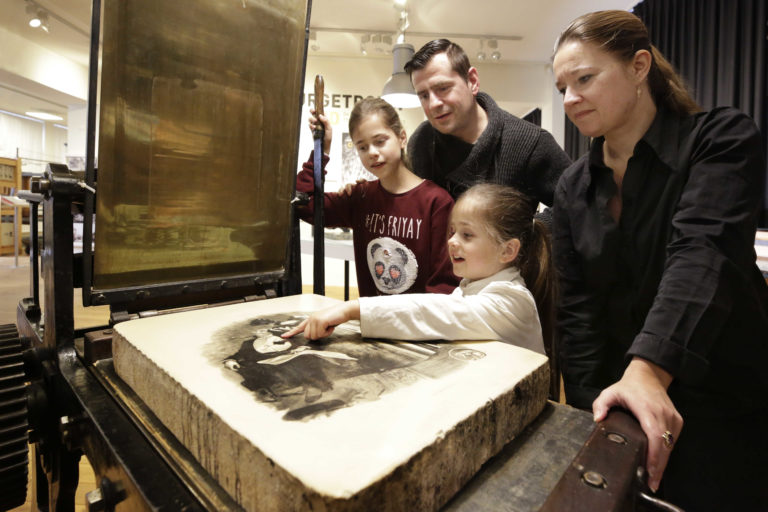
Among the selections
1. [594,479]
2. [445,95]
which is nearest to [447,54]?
[445,95]

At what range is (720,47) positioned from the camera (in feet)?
10.5

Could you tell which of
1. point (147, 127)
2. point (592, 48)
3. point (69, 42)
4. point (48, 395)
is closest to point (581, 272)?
point (592, 48)

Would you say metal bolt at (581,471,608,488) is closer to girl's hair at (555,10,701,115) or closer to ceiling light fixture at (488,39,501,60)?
girl's hair at (555,10,701,115)

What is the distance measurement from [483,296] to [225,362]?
0.45m

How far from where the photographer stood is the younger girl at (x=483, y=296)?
65 cm

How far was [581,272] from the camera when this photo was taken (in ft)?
3.19

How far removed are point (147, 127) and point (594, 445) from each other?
801 mm

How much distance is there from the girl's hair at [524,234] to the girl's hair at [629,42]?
32 centimetres

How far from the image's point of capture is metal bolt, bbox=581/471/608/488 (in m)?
0.34

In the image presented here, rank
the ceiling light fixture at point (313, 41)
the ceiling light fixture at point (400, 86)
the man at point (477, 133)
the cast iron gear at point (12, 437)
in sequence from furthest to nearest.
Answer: the ceiling light fixture at point (313, 41)
the ceiling light fixture at point (400, 86)
the man at point (477, 133)
the cast iron gear at point (12, 437)

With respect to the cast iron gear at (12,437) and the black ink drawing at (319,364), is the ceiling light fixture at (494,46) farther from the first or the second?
the cast iron gear at (12,437)

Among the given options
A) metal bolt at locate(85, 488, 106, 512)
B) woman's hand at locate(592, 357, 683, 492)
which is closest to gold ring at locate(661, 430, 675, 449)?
woman's hand at locate(592, 357, 683, 492)

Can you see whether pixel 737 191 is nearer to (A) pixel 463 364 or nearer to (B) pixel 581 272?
(B) pixel 581 272

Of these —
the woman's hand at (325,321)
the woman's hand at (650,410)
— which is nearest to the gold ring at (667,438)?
the woman's hand at (650,410)
